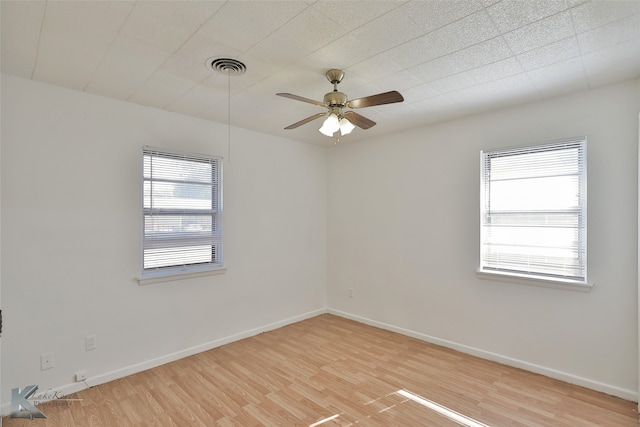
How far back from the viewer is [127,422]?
238cm

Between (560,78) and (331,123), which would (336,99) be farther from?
(560,78)

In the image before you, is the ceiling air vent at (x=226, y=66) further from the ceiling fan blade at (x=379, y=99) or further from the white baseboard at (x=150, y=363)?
the white baseboard at (x=150, y=363)

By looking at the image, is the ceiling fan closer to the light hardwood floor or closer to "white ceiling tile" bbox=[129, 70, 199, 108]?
"white ceiling tile" bbox=[129, 70, 199, 108]

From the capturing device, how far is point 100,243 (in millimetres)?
2943

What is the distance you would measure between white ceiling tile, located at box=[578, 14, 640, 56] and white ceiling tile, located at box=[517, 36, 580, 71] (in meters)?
0.05

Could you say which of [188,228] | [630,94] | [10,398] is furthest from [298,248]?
[630,94]

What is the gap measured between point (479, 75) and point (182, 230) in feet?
10.1

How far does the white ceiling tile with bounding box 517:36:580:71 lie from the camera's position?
206 cm

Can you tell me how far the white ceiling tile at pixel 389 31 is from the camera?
1.80 metres

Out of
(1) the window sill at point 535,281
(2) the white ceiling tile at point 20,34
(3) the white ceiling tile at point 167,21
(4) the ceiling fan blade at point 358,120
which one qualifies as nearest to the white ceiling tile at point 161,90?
(3) the white ceiling tile at point 167,21

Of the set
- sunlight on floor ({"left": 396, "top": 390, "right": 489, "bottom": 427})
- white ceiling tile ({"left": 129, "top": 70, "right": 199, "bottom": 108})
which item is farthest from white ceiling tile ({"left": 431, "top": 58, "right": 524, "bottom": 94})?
sunlight on floor ({"left": 396, "top": 390, "right": 489, "bottom": 427})

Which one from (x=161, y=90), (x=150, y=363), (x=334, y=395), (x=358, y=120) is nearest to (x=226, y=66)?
(x=161, y=90)

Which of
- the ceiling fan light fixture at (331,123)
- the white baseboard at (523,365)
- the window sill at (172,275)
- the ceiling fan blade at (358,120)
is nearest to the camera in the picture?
the ceiling fan light fixture at (331,123)

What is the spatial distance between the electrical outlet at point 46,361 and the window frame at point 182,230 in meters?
0.84
